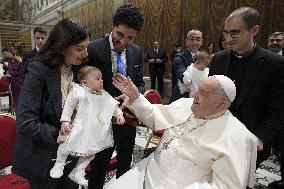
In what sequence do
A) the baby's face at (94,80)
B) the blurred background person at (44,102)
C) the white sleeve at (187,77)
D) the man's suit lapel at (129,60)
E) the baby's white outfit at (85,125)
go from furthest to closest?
the white sleeve at (187,77) < the man's suit lapel at (129,60) < the baby's face at (94,80) < the baby's white outfit at (85,125) < the blurred background person at (44,102)

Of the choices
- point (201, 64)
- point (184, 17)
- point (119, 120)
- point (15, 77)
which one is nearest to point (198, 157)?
point (119, 120)

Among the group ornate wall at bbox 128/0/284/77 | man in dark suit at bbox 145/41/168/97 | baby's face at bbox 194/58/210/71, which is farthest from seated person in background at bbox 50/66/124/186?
man in dark suit at bbox 145/41/168/97

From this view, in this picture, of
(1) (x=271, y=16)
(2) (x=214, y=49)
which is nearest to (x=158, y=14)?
(2) (x=214, y=49)

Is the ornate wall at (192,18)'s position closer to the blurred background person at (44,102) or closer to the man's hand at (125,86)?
the man's hand at (125,86)

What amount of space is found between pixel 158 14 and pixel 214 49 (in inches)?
117

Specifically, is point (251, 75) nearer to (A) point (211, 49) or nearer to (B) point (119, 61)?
(B) point (119, 61)

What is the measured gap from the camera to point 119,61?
2.66 meters

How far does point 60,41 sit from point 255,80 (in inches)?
66.2

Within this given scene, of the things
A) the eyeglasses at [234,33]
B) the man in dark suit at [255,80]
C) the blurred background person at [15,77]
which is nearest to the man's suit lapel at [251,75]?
the man in dark suit at [255,80]

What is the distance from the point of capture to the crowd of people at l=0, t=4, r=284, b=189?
1.79 m

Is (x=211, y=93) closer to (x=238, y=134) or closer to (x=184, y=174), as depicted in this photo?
(x=238, y=134)

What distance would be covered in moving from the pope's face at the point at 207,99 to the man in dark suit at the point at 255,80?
63cm

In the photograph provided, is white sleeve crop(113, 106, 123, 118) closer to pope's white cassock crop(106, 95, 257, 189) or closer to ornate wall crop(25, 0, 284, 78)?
pope's white cassock crop(106, 95, 257, 189)

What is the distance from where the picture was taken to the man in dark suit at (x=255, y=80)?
2.43 meters
